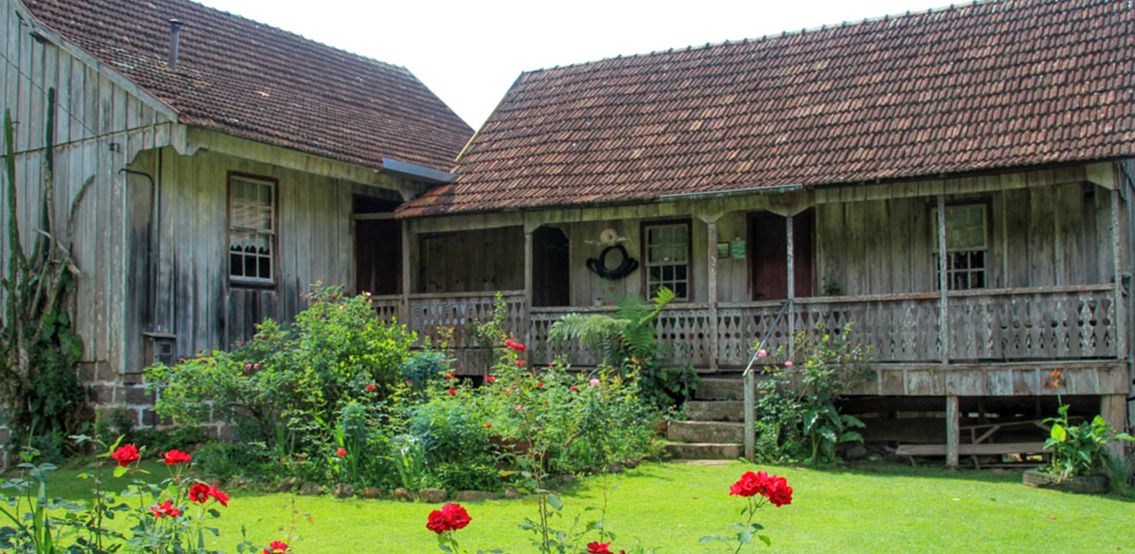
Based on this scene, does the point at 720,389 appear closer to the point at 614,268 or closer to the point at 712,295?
the point at 712,295

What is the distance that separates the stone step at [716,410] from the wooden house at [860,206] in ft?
3.59

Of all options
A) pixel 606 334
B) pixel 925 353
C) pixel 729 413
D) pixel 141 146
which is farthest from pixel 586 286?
pixel 141 146

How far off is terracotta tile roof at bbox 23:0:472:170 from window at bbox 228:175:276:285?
107 cm

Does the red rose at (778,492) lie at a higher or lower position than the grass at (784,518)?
higher

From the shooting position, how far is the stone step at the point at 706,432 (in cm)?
1345

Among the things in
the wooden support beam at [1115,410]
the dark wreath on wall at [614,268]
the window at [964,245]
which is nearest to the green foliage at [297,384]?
the dark wreath on wall at [614,268]

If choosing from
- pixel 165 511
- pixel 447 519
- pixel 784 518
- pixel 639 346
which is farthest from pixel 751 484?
pixel 639 346

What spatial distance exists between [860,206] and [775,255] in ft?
5.10

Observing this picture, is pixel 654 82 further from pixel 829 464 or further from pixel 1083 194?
pixel 829 464

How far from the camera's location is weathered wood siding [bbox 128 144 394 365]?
14867 mm

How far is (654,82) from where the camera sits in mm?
19094

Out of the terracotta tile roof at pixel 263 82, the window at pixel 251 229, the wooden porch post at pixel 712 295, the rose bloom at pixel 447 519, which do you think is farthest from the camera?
the window at pixel 251 229

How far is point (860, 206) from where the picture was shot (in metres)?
16.1

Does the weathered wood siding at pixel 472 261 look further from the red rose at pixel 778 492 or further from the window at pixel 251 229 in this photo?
the red rose at pixel 778 492
